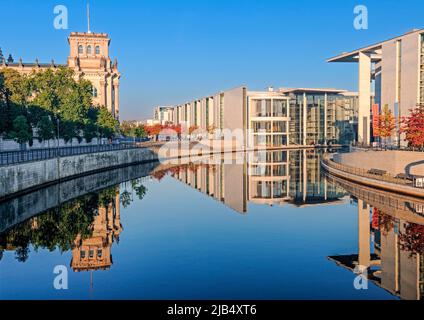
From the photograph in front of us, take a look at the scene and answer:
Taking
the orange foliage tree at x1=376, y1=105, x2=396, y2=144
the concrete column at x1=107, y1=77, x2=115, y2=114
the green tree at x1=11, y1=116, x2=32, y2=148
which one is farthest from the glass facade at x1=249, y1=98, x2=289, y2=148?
the green tree at x1=11, y1=116, x2=32, y2=148

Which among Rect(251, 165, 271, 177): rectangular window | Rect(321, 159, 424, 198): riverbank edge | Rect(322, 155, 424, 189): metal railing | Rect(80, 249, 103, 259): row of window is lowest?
Rect(80, 249, 103, 259): row of window

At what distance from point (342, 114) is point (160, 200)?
89671 mm

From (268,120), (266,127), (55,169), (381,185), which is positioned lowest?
(381,185)

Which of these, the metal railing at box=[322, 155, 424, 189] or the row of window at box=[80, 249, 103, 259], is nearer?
the row of window at box=[80, 249, 103, 259]

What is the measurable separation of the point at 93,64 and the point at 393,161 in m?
72.3

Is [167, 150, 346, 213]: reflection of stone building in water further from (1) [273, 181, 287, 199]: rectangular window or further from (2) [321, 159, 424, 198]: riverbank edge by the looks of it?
(2) [321, 159, 424, 198]: riverbank edge

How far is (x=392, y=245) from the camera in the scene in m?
20.1

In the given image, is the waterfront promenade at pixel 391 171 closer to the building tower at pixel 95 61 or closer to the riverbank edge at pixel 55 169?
the riverbank edge at pixel 55 169

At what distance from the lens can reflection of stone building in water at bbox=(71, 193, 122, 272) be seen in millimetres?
18141

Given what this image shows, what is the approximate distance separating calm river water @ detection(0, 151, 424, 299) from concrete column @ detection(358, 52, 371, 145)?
83.5ft

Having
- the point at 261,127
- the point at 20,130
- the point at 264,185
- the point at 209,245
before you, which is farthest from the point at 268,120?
the point at 209,245

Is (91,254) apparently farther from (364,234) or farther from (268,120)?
(268,120)

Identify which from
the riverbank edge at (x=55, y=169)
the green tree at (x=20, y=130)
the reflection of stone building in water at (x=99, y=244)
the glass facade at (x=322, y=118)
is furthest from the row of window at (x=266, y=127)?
the reflection of stone building in water at (x=99, y=244)

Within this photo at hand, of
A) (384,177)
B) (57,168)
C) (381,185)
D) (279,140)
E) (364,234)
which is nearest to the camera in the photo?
(364,234)
